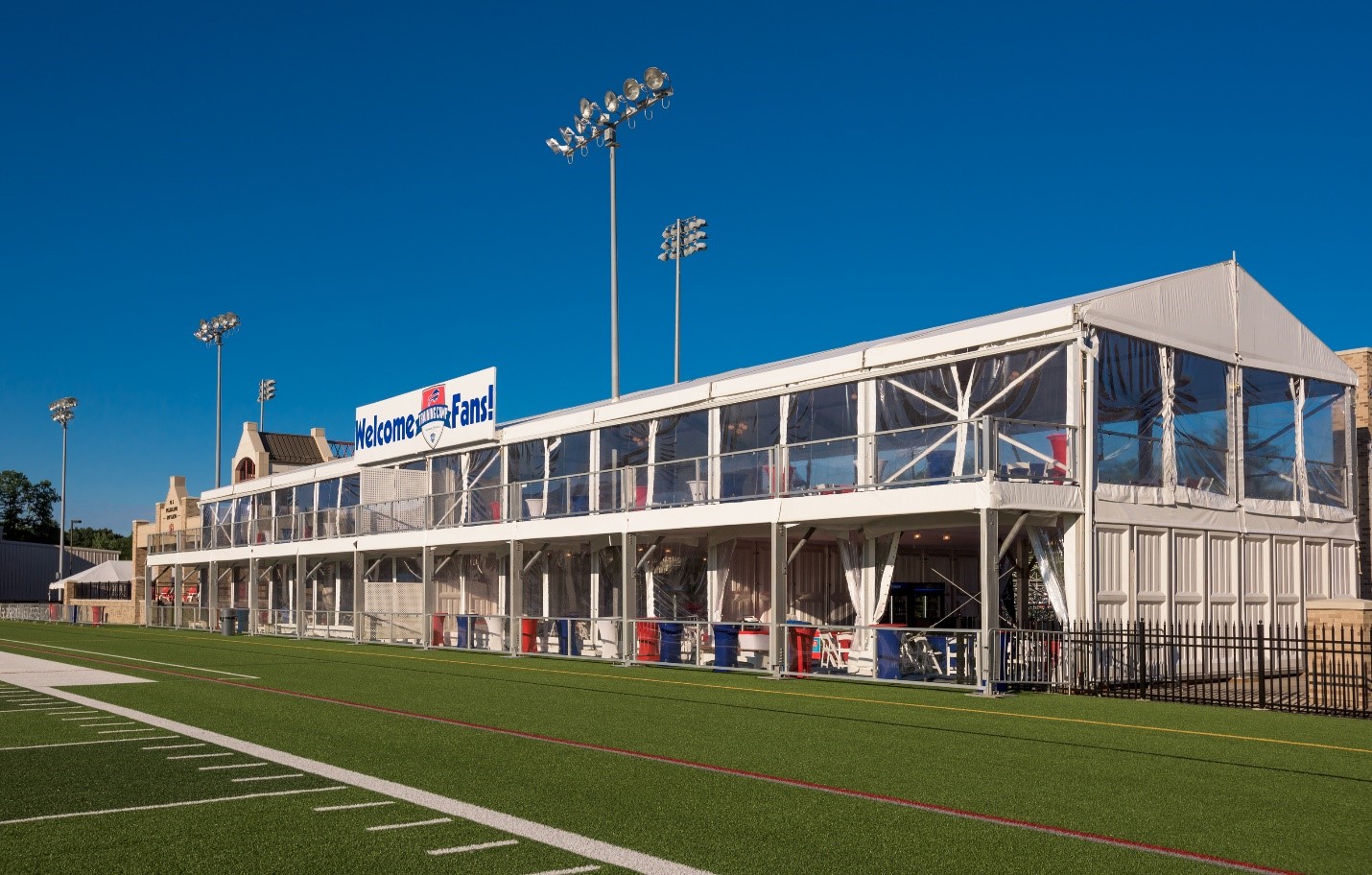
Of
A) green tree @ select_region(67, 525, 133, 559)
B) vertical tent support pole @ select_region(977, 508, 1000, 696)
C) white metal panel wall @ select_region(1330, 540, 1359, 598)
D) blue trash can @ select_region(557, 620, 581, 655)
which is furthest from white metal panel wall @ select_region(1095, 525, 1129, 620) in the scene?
green tree @ select_region(67, 525, 133, 559)

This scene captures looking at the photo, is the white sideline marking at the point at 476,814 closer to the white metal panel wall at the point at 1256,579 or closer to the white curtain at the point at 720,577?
the white curtain at the point at 720,577

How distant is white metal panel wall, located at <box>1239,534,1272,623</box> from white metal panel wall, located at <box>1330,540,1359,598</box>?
86.5 inches

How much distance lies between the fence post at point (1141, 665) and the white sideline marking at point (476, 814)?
11554 millimetres

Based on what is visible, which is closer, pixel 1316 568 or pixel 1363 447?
pixel 1316 568

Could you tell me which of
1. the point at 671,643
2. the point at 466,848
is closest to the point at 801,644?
the point at 671,643

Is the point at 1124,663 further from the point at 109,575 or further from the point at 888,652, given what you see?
the point at 109,575

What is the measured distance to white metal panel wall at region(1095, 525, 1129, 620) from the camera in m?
19.8

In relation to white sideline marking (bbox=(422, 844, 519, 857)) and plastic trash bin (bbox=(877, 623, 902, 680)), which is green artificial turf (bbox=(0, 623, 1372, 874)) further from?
plastic trash bin (bbox=(877, 623, 902, 680))

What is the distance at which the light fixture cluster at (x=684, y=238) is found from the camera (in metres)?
51.7

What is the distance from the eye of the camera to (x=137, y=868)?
6.94m

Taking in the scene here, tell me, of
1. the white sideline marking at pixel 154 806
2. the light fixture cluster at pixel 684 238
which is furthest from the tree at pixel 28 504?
the white sideline marking at pixel 154 806

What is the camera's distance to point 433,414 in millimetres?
35969

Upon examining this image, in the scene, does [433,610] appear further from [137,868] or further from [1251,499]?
[137,868]

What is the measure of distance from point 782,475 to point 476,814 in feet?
47.5
